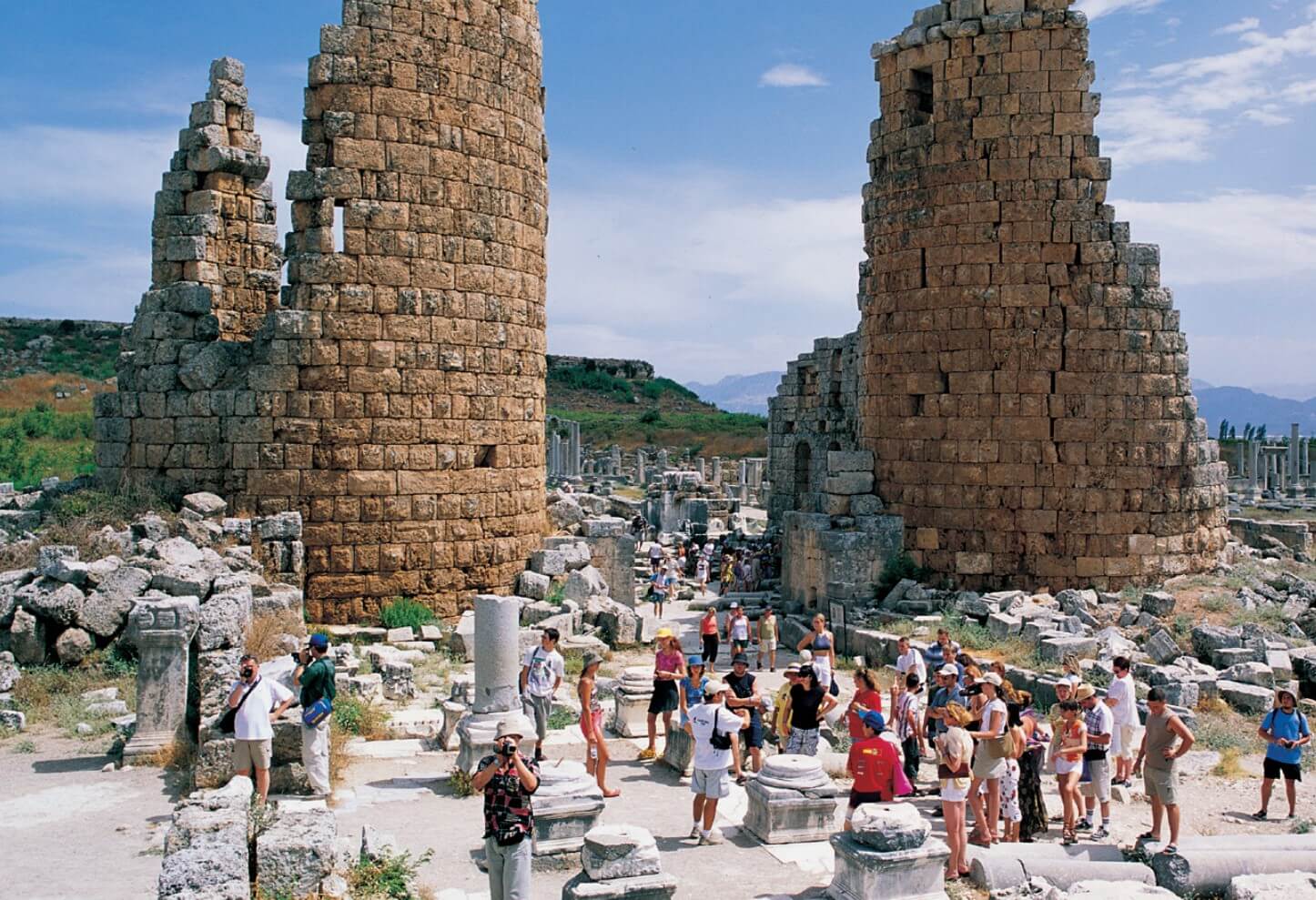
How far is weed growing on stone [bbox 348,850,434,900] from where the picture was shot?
23.9ft

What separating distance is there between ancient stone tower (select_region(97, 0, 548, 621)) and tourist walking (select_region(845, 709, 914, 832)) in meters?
8.38

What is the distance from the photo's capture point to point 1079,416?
17.0 m

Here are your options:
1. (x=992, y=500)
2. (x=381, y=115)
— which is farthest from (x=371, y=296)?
(x=992, y=500)

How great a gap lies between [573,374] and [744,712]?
8087 cm

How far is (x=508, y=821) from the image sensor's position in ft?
22.5

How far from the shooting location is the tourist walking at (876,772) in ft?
27.5

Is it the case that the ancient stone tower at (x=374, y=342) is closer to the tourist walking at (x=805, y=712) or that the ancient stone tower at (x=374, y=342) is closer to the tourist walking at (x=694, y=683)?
the tourist walking at (x=694, y=683)

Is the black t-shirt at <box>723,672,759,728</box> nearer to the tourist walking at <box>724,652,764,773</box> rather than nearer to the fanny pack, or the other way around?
the tourist walking at <box>724,652,764,773</box>

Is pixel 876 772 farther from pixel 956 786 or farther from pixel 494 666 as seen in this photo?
pixel 494 666

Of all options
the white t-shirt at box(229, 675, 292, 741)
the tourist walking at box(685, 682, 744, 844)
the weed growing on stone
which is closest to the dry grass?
the white t-shirt at box(229, 675, 292, 741)

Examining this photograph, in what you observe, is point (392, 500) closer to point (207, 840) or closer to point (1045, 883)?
point (207, 840)

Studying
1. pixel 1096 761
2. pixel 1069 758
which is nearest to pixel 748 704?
pixel 1069 758

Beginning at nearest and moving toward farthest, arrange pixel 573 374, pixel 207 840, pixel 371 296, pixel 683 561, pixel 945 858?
pixel 207 840 → pixel 945 858 → pixel 371 296 → pixel 683 561 → pixel 573 374

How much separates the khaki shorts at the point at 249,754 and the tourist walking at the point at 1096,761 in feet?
21.7
